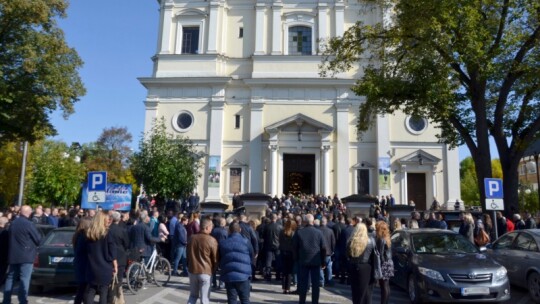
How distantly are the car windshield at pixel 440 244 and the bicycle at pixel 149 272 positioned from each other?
6.09 meters

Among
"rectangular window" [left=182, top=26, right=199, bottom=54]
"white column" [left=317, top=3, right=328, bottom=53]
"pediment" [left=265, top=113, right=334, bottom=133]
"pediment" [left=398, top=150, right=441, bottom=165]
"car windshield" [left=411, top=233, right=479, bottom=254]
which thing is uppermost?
"white column" [left=317, top=3, right=328, bottom=53]

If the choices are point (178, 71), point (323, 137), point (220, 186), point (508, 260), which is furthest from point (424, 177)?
point (508, 260)

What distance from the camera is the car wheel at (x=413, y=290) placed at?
8877 millimetres

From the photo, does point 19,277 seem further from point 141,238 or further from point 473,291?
point 473,291

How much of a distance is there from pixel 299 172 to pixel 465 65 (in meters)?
18.9

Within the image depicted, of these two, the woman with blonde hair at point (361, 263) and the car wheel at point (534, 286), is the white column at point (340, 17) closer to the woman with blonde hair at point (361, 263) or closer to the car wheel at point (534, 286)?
the car wheel at point (534, 286)

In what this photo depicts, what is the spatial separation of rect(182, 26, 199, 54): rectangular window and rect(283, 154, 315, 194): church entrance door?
37.4ft

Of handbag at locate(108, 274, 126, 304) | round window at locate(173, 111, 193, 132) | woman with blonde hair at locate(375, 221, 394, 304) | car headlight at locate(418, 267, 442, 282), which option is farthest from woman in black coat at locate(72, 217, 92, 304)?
round window at locate(173, 111, 193, 132)

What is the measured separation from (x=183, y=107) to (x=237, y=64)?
18.0 feet

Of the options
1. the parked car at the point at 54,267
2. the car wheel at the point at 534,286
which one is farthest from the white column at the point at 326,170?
the parked car at the point at 54,267

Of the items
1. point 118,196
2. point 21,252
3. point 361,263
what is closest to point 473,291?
point 361,263

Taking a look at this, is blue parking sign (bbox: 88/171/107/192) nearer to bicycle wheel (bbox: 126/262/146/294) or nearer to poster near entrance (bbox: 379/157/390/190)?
bicycle wheel (bbox: 126/262/146/294)

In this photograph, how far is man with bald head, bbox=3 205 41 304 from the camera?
8.14m

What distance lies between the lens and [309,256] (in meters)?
8.73
